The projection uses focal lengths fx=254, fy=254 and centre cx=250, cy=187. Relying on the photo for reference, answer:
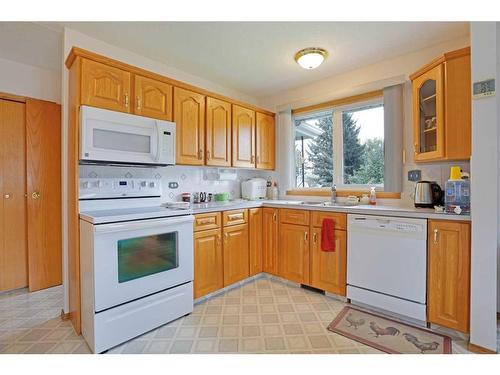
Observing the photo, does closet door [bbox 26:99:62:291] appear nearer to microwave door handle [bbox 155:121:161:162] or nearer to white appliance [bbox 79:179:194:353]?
white appliance [bbox 79:179:194:353]

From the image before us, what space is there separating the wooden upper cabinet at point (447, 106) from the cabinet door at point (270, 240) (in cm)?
152

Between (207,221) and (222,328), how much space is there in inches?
34.9

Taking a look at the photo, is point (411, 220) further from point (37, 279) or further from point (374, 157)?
point (37, 279)

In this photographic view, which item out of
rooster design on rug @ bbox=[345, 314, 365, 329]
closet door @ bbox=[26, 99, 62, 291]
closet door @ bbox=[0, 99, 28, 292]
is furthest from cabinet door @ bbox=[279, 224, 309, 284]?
closet door @ bbox=[0, 99, 28, 292]

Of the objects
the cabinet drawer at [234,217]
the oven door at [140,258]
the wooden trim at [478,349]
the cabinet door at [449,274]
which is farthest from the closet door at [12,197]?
the wooden trim at [478,349]

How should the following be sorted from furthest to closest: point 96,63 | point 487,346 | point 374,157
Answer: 1. point 374,157
2. point 96,63
3. point 487,346

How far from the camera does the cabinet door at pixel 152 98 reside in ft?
6.75

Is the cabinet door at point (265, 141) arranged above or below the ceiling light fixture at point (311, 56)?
below

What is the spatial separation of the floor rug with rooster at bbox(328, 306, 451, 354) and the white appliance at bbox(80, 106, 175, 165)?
1938 mm

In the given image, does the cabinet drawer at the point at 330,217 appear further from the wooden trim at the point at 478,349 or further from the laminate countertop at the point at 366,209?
the wooden trim at the point at 478,349

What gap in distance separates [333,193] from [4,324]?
3.14 m

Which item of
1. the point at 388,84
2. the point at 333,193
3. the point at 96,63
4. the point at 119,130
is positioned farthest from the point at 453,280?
the point at 96,63

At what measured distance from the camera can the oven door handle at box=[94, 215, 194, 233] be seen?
1.61 metres

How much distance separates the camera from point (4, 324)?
6.42ft
